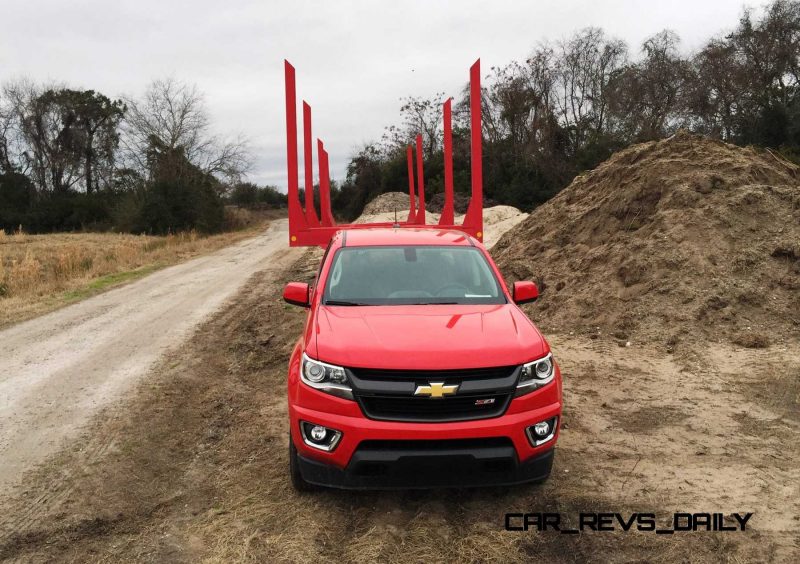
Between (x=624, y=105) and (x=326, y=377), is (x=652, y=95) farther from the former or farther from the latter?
(x=326, y=377)

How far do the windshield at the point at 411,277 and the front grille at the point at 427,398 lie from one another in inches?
42.2

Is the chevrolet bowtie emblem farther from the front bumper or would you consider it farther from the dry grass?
the dry grass

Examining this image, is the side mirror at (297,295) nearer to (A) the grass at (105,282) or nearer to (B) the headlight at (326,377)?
(B) the headlight at (326,377)

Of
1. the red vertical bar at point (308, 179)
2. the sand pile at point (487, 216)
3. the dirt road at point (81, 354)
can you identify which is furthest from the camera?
the sand pile at point (487, 216)

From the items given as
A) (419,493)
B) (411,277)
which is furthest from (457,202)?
(419,493)

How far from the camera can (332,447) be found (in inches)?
140

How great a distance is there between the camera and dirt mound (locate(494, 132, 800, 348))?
7.70 metres

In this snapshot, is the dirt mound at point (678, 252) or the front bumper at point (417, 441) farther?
the dirt mound at point (678, 252)

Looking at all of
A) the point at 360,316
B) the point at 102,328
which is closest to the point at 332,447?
the point at 360,316

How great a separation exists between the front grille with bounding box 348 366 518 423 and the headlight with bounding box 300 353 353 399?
2.3 inches

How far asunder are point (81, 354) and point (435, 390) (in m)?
6.66

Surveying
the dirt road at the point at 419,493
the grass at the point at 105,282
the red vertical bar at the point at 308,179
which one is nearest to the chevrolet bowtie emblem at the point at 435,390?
the dirt road at the point at 419,493

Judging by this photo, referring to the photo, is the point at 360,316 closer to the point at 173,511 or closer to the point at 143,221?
the point at 173,511

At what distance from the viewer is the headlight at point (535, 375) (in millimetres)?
3664
